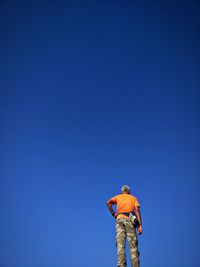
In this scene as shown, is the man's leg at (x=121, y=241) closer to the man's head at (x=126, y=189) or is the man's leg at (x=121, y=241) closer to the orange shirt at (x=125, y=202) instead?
the orange shirt at (x=125, y=202)

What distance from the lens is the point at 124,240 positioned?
8844mm

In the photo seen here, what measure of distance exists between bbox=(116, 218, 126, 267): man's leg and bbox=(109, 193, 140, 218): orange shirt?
1.06 feet

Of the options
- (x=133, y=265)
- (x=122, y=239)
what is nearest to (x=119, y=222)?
(x=122, y=239)

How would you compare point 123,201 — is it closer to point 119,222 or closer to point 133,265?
point 119,222

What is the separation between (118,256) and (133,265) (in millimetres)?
522

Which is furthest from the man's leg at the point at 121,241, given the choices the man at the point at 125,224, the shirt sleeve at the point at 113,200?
the shirt sleeve at the point at 113,200

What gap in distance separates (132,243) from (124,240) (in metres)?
0.27

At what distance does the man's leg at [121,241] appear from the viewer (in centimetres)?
841

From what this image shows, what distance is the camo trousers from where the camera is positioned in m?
8.38

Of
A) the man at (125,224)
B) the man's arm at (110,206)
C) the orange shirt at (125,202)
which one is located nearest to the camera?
the man at (125,224)

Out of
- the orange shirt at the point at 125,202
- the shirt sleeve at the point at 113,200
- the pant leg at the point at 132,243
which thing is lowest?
the pant leg at the point at 132,243

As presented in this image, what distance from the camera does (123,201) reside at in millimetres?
9695

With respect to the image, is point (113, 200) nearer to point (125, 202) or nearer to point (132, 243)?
point (125, 202)

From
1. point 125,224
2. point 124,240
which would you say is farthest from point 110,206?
point 124,240
